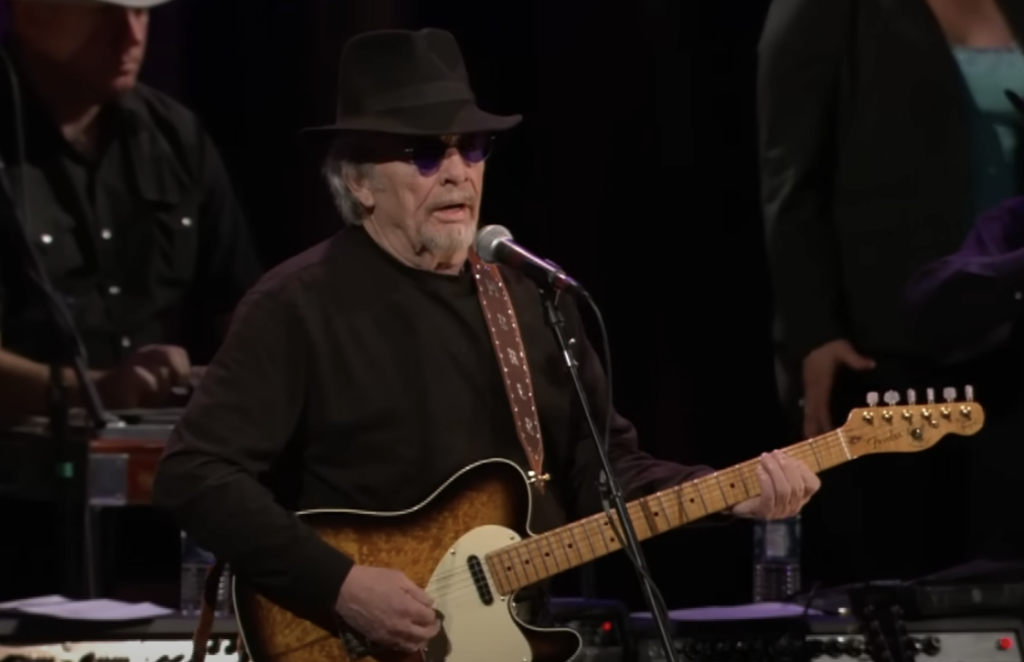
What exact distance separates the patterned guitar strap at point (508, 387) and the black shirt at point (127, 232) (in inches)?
63.1

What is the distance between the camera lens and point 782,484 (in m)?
3.66

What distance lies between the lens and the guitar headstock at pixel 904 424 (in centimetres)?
376

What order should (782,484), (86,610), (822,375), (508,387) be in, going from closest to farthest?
(782,484) < (508,387) < (86,610) < (822,375)

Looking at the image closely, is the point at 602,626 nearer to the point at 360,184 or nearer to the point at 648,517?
the point at 648,517

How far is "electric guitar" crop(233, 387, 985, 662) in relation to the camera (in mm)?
3734

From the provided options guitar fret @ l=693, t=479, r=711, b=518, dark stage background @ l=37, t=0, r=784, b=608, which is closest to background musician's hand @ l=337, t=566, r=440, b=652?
guitar fret @ l=693, t=479, r=711, b=518

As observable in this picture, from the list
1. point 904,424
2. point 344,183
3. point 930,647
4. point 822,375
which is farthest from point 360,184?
point 930,647

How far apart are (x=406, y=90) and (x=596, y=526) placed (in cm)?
113

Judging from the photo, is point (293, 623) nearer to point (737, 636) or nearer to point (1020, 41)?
point (737, 636)

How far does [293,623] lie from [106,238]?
198 cm

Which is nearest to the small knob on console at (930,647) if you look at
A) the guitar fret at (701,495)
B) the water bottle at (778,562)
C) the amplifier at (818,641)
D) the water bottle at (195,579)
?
the amplifier at (818,641)

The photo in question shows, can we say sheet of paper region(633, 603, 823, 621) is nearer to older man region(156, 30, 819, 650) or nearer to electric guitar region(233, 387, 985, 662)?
older man region(156, 30, 819, 650)

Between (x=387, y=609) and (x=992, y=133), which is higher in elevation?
(x=992, y=133)

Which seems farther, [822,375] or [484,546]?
[822,375]
